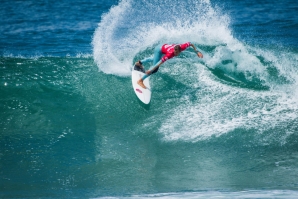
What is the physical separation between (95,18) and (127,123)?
41.3ft

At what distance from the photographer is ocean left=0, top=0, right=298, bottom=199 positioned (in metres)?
5.93

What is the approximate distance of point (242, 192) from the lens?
533cm

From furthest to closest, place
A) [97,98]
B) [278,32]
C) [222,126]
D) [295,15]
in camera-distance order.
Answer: [295,15]
[278,32]
[97,98]
[222,126]

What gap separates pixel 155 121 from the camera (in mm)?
7984

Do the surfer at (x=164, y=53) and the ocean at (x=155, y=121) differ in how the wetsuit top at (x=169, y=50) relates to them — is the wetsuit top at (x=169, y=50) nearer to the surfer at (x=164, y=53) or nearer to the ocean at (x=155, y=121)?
the surfer at (x=164, y=53)

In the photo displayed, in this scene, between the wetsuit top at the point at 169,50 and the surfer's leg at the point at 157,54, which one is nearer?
the wetsuit top at the point at 169,50

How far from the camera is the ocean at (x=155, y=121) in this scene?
5.93m

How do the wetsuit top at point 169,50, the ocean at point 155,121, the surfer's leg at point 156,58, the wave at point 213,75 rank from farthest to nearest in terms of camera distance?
the surfer's leg at point 156,58
the wetsuit top at point 169,50
the wave at point 213,75
the ocean at point 155,121

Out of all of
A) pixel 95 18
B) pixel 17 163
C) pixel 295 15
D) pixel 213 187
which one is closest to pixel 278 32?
pixel 295 15

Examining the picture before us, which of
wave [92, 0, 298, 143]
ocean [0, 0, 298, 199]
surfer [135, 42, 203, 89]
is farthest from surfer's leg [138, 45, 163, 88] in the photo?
wave [92, 0, 298, 143]

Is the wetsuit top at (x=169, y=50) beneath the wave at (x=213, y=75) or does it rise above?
above

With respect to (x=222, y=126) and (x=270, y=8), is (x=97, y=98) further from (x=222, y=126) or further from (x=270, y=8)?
(x=270, y=8)

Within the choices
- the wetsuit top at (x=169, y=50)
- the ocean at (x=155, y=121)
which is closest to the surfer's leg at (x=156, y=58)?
the wetsuit top at (x=169, y=50)

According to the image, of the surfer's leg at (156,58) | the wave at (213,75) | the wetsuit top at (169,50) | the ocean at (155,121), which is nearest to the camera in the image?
the ocean at (155,121)
